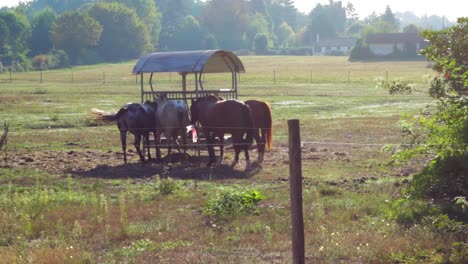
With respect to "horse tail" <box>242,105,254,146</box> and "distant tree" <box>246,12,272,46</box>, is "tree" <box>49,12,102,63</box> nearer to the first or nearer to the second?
"distant tree" <box>246,12,272,46</box>

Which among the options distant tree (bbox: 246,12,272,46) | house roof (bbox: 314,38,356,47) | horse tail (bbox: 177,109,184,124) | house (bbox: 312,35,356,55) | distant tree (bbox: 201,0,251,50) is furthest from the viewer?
house roof (bbox: 314,38,356,47)

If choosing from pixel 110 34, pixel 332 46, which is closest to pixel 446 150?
pixel 110 34

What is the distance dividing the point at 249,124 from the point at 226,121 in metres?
0.66

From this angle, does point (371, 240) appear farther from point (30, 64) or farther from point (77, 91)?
point (30, 64)

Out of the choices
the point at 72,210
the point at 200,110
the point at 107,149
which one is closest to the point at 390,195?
→ the point at 72,210

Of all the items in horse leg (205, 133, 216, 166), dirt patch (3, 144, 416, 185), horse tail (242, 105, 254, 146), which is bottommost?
dirt patch (3, 144, 416, 185)

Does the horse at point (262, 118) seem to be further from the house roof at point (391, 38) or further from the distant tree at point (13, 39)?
the house roof at point (391, 38)

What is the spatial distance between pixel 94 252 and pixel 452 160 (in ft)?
15.4

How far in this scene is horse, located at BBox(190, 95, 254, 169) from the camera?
18203 millimetres

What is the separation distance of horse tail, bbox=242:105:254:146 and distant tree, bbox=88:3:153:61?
336 ft

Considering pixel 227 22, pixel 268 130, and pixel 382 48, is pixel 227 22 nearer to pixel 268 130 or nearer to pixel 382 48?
pixel 382 48

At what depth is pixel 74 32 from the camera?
111m

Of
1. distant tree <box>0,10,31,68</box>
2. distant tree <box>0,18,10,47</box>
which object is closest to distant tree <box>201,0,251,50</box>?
distant tree <box>0,10,31,68</box>

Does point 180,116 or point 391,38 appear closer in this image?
point 180,116
